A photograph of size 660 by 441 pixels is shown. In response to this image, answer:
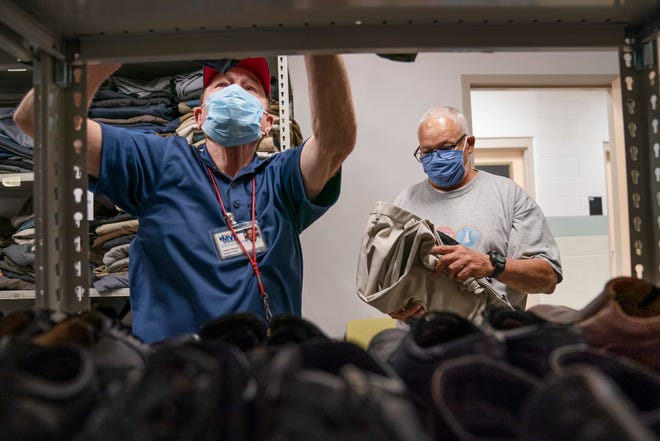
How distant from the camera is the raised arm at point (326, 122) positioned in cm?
88

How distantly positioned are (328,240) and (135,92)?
3.49 feet

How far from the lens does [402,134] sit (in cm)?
239

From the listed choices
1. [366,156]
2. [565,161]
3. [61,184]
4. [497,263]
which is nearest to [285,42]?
[61,184]

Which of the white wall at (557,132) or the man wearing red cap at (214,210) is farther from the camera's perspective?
the white wall at (557,132)

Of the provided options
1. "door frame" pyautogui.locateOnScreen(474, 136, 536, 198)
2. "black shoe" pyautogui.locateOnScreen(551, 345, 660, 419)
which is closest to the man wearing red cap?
"black shoe" pyautogui.locateOnScreen(551, 345, 660, 419)

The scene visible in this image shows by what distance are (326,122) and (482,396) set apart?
0.80 metres

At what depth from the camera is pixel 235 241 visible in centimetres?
113

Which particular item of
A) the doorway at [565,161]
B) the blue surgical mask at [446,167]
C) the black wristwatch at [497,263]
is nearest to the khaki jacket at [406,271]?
the black wristwatch at [497,263]

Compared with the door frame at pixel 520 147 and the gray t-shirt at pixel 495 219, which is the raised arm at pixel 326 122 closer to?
the gray t-shirt at pixel 495 219

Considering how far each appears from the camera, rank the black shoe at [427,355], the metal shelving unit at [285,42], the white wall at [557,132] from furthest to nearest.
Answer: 1. the white wall at [557,132]
2. the metal shelving unit at [285,42]
3. the black shoe at [427,355]

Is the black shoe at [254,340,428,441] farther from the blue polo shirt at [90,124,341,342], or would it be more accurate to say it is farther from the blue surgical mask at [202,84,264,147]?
the blue surgical mask at [202,84,264,147]

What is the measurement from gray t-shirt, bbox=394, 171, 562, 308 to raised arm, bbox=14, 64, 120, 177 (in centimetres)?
103

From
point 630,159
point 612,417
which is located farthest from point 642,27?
point 612,417

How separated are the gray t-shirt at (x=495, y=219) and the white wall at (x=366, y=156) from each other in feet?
2.11
